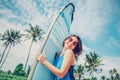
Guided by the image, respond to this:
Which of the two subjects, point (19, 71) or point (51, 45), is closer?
point (51, 45)

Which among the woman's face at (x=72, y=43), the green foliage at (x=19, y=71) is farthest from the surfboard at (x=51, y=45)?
the green foliage at (x=19, y=71)

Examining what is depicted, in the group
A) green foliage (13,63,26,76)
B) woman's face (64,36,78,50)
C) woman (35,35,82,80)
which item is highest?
green foliage (13,63,26,76)

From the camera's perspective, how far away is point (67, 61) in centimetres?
160

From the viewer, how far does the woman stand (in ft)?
5.18

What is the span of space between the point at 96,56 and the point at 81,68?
7.69 metres

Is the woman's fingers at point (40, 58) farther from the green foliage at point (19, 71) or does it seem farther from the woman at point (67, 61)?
the green foliage at point (19, 71)

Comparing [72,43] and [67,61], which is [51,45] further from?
[67,61]

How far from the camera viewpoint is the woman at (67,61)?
1.58 m

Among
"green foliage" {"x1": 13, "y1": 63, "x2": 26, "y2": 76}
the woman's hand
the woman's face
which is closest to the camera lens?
the woman's hand

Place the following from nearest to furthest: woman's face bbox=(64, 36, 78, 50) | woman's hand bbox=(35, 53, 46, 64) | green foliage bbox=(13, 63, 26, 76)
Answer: woman's hand bbox=(35, 53, 46, 64) → woman's face bbox=(64, 36, 78, 50) → green foliage bbox=(13, 63, 26, 76)

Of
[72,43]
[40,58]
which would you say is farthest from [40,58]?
[72,43]

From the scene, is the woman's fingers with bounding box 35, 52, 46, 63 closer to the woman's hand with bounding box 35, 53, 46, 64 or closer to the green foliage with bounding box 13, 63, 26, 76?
the woman's hand with bounding box 35, 53, 46, 64

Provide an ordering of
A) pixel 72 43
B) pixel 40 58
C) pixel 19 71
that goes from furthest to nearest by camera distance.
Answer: pixel 19 71 < pixel 72 43 < pixel 40 58

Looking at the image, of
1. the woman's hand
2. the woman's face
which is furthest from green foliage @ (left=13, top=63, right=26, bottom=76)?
the woman's hand
